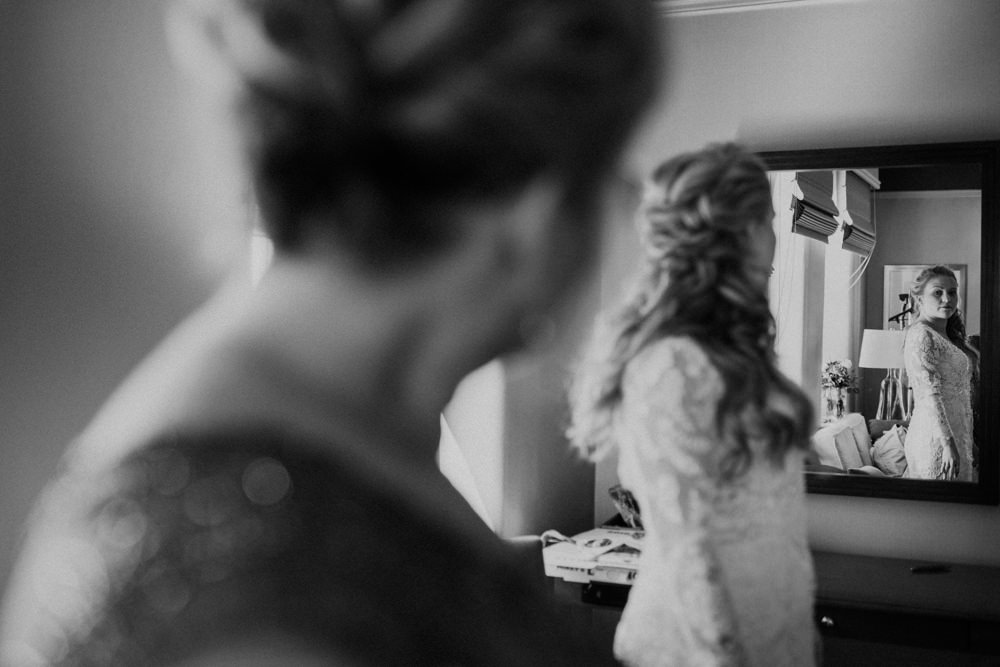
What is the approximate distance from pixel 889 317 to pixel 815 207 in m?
0.22

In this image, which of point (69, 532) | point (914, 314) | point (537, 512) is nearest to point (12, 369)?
point (69, 532)

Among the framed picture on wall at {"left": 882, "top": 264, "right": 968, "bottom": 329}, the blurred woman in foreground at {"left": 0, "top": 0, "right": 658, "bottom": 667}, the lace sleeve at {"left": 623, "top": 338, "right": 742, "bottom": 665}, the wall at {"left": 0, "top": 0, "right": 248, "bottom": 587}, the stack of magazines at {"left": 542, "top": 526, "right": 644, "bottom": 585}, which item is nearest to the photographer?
the blurred woman in foreground at {"left": 0, "top": 0, "right": 658, "bottom": 667}

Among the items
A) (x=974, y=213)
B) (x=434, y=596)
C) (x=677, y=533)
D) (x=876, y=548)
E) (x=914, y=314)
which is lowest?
(x=876, y=548)

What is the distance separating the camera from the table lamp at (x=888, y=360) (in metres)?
1.40

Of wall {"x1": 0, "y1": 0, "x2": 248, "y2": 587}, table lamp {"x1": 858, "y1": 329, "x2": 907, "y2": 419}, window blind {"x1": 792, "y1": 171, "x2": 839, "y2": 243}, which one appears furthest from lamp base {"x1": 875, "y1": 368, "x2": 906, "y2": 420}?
wall {"x1": 0, "y1": 0, "x2": 248, "y2": 587}

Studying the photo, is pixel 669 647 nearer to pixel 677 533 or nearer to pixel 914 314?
pixel 677 533

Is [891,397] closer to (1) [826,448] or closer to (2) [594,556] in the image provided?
(1) [826,448]

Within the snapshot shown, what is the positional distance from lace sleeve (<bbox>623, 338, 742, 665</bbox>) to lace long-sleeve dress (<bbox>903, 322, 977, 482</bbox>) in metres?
0.77

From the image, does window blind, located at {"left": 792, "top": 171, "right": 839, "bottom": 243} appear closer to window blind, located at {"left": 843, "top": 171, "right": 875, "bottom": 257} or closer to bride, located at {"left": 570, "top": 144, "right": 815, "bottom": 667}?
window blind, located at {"left": 843, "top": 171, "right": 875, "bottom": 257}

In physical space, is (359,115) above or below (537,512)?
above

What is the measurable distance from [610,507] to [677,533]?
2.84 ft

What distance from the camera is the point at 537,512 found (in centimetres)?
151

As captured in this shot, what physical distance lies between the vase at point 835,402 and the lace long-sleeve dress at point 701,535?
634 millimetres

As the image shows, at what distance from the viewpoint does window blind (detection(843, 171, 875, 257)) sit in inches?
55.4
